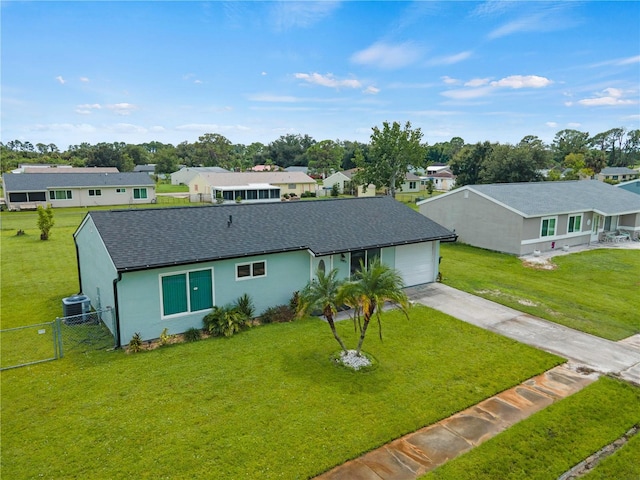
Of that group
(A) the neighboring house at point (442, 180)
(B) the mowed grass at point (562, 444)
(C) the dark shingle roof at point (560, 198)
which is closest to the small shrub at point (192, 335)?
(B) the mowed grass at point (562, 444)

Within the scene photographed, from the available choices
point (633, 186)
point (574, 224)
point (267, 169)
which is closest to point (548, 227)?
point (574, 224)

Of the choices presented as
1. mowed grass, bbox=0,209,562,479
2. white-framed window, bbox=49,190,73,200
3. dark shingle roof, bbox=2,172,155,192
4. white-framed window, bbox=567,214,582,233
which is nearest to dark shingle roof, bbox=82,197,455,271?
mowed grass, bbox=0,209,562,479

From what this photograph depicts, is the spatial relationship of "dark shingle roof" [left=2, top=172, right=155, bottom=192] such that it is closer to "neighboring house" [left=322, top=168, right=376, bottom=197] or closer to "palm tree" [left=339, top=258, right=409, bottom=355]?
"neighboring house" [left=322, top=168, right=376, bottom=197]

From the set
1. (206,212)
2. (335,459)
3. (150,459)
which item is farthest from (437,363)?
(206,212)

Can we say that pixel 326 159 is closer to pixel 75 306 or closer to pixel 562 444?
pixel 75 306

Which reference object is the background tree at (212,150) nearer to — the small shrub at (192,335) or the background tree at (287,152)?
the background tree at (287,152)

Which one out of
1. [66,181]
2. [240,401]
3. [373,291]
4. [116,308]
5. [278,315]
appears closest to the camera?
[240,401]
